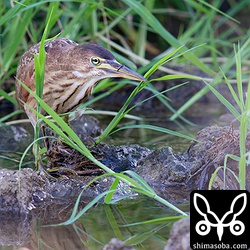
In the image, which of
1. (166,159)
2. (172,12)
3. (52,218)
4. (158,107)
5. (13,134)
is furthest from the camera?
(172,12)

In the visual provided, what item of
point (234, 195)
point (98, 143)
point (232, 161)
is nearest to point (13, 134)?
point (98, 143)

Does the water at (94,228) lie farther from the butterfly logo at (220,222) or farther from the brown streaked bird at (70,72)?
the brown streaked bird at (70,72)

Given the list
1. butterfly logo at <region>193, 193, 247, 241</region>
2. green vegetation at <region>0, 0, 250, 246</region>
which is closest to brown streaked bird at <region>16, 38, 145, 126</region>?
green vegetation at <region>0, 0, 250, 246</region>

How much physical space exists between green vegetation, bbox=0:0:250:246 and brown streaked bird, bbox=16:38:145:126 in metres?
0.20

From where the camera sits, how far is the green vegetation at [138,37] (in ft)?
16.5

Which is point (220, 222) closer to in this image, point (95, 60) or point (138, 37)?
point (95, 60)

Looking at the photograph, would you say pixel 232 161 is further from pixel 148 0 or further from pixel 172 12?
pixel 172 12

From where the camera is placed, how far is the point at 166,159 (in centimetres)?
509

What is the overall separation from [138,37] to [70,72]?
2.81 meters

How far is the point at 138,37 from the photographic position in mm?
8141

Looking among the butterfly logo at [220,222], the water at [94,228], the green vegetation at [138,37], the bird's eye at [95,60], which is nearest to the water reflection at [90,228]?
the water at [94,228]

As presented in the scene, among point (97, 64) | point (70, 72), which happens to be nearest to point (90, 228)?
point (97, 64)

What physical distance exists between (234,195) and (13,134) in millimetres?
Result: 2796

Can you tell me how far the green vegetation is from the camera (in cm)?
503
